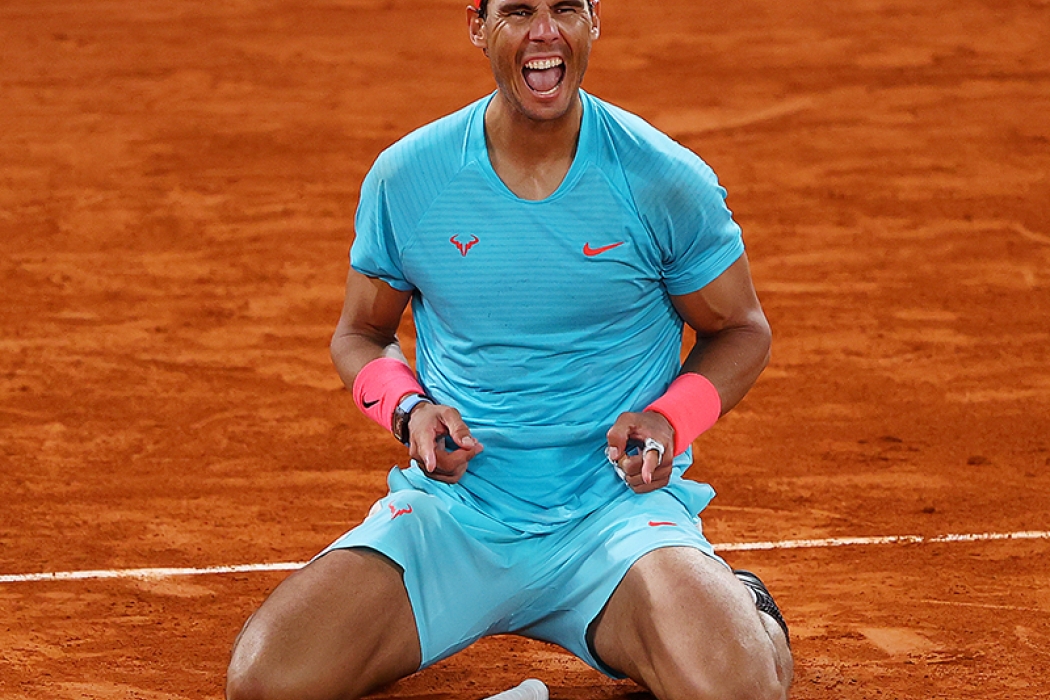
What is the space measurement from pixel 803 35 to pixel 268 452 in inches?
206

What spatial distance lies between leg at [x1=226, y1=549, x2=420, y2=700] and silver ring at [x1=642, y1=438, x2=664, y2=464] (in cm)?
65

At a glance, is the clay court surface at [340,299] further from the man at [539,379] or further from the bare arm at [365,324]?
the bare arm at [365,324]

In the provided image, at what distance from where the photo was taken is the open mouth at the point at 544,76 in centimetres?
386

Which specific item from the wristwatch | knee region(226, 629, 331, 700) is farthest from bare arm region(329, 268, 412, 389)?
knee region(226, 629, 331, 700)

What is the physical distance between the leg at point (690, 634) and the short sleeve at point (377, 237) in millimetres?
959

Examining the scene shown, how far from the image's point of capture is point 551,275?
12.8ft

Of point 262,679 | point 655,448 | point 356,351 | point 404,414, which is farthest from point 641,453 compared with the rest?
point 262,679

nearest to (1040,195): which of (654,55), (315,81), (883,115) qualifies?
(883,115)

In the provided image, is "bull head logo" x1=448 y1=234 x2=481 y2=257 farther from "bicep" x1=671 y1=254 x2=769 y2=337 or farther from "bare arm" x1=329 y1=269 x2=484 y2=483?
"bicep" x1=671 y1=254 x2=769 y2=337

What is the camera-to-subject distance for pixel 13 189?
331 inches

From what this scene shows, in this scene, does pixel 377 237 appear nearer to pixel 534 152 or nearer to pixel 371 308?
pixel 371 308

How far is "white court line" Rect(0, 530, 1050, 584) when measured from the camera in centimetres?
500

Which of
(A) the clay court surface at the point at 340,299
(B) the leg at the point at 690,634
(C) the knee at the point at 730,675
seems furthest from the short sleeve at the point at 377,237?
(C) the knee at the point at 730,675

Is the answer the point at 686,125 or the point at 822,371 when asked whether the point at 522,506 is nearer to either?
the point at 822,371
